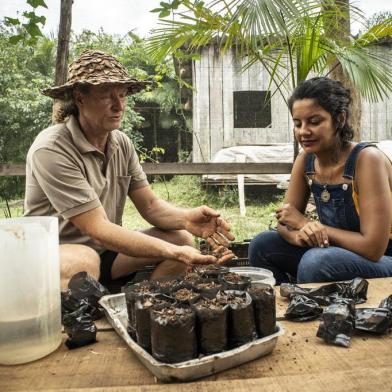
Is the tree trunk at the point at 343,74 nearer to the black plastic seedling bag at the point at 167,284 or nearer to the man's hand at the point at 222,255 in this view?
the man's hand at the point at 222,255

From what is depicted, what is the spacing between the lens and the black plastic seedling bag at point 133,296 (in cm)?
129

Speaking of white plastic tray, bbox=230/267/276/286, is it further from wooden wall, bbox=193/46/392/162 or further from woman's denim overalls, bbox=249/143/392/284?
wooden wall, bbox=193/46/392/162

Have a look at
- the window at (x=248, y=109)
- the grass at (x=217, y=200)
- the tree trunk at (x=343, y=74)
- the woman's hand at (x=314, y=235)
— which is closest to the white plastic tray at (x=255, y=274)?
the woman's hand at (x=314, y=235)

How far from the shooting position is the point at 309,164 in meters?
2.48

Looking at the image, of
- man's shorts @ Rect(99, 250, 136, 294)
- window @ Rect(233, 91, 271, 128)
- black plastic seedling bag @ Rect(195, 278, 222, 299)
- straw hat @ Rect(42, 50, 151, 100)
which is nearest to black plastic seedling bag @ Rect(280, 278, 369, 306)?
black plastic seedling bag @ Rect(195, 278, 222, 299)

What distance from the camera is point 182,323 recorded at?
42.8 inches

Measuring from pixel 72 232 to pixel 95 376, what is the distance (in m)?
1.32

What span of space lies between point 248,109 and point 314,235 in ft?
23.4

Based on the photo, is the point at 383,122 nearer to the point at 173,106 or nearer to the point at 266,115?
the point at 266,115

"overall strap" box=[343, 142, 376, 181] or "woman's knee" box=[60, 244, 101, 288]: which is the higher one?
"overall strap" box=[343, 142, 376, 181]

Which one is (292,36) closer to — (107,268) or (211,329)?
(107,268)

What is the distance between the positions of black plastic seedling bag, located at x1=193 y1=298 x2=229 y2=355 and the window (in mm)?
8056

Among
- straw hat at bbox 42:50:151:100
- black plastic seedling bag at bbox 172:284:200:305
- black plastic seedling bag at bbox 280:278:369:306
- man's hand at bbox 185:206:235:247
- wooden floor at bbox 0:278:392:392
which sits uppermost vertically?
straw hat at bbox 42:50:151:100

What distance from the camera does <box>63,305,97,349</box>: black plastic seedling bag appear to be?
1273mm
